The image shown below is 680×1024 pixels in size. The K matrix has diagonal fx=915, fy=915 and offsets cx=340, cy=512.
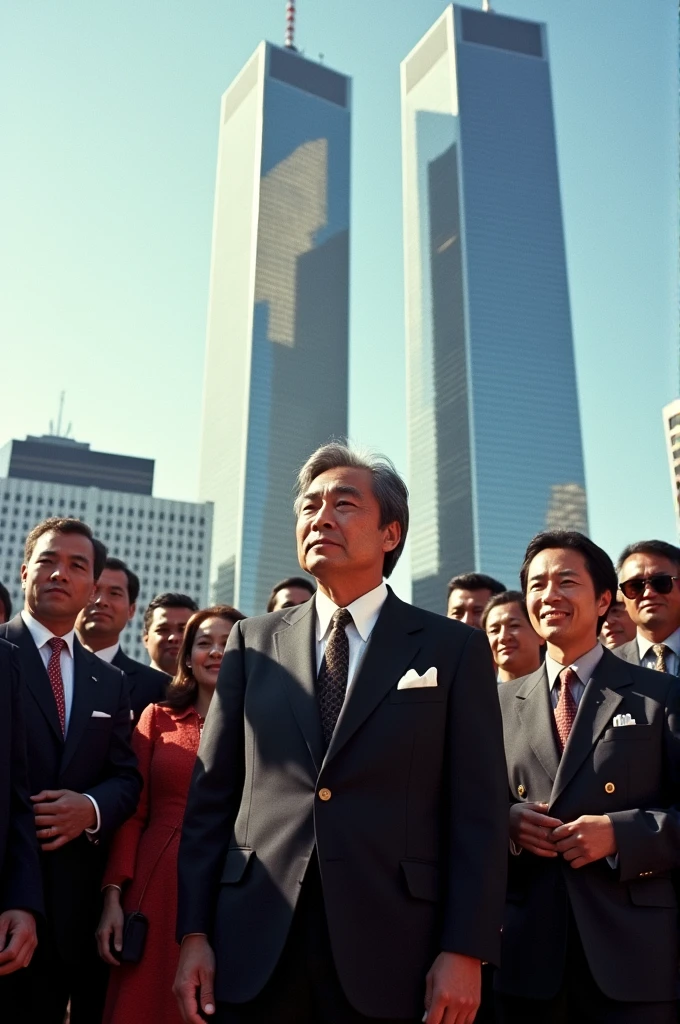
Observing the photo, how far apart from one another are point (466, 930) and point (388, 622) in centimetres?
85

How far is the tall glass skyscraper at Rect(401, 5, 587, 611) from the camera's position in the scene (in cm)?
10231

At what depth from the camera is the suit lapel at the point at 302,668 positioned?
245 cm

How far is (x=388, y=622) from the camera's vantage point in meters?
2.68

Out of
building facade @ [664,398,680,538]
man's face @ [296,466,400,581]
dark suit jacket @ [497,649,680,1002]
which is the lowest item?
dark suit jacket @ [497,649,680,1002]

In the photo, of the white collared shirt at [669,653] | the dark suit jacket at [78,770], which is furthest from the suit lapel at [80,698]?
the white collared shirt at [669,653]

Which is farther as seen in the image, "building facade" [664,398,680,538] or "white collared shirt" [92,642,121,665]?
"building facade" [664,398,680,538]

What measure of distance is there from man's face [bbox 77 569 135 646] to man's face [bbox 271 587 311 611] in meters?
0.96

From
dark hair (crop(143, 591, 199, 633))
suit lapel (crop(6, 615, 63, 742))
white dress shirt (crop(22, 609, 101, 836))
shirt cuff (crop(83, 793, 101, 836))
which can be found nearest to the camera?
shirt cuff (crop(83, 793, 101, 836))

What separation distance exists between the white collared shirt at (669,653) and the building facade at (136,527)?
89445 millimetres

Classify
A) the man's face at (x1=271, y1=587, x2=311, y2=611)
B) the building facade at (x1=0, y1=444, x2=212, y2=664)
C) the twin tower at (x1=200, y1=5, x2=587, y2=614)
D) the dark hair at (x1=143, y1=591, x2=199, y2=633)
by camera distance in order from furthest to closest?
the twin tower at (x1=200, y1=5, x2=587, y2=614), the building facade at (x1=0, y1=444, x2=212, y2=664), the dark hair at (x1=143, y1=591, x2=199, y2=633), the man's face at (x1=271, y1=587, x2=311, y2=611)

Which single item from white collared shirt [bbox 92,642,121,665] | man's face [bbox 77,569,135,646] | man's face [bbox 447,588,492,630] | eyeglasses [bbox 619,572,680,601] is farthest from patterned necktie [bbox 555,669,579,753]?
man's face [bbox 77,569,135,646]

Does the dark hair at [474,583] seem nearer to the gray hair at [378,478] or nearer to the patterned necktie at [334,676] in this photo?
the gray hair at [378,478]

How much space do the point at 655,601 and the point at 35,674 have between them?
278cm

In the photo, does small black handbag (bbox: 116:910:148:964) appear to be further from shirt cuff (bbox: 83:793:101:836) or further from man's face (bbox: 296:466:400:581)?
man's face (bbox: 296:466:400:581)
